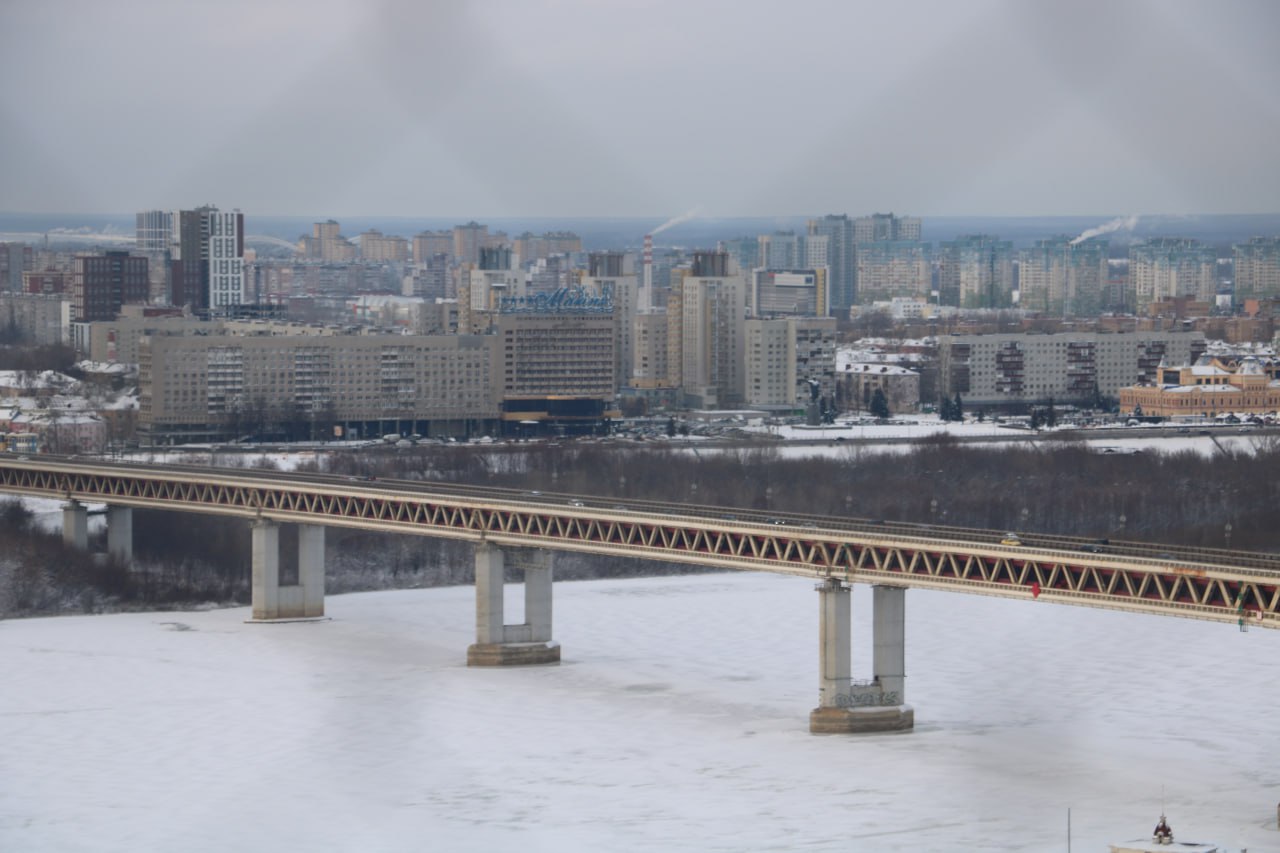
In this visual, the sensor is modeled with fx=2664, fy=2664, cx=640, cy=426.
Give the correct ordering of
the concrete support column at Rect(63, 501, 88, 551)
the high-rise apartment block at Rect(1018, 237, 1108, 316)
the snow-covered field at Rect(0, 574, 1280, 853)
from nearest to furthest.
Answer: the snow-covered field at Rect(0, 574, 1280, 853) < the concrete support column at Rect(63, 501, 88, 551) < the high-rise apartment block at Rect(1018, 237, 1108, 316)

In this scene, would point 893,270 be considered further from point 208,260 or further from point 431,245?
point 208,260

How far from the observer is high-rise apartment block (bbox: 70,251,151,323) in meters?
109

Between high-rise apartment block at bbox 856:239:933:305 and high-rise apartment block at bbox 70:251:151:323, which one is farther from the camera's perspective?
high-rise apartment block at bbox 856:239:933:305

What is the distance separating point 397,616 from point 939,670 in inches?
421

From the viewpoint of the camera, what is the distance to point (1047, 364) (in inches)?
3686

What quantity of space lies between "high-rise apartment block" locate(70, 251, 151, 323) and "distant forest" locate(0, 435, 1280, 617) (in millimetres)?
46211

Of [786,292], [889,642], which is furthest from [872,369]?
[889,642]

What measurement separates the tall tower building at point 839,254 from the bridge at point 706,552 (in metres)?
118

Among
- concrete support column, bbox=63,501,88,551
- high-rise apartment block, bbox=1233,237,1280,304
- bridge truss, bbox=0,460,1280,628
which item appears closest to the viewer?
bridge truss, bbox=0,460,1280,628

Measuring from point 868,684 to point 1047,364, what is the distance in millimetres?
63202

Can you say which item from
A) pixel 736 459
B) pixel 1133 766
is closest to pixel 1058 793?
pixel 1133 766

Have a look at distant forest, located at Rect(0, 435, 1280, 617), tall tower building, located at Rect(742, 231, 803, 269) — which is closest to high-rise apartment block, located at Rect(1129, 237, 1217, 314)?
tall tower building, located at Rect(742, 231, 803, 269)

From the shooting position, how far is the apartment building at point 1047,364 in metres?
92.4

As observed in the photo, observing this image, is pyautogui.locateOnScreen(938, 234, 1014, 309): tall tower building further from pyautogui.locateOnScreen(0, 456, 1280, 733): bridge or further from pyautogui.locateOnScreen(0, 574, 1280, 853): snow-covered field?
pyautogui.locateOnScreen(0, 574, 1280, 853): snow-covered field
